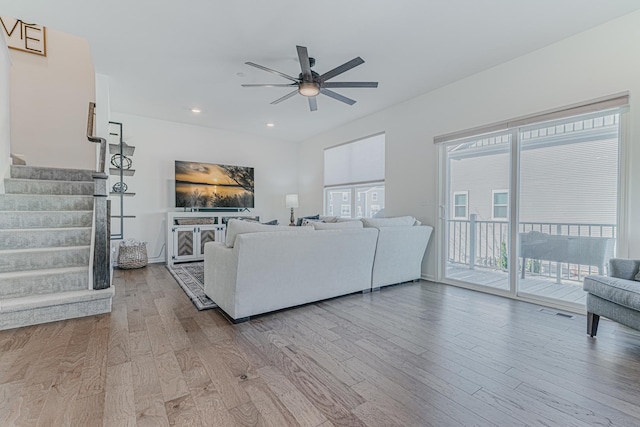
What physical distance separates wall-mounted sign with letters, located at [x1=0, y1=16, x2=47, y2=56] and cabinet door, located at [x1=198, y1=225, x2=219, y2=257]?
11.6 ft

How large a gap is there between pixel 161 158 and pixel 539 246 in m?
6.08

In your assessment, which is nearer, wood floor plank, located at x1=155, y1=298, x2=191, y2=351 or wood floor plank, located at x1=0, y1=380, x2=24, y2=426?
wood floor plank, located at x1=0, y1=380, x2=24, y2=426

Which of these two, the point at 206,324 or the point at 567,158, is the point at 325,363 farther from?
the point at 567,158

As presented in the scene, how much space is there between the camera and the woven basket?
4570 millimetres

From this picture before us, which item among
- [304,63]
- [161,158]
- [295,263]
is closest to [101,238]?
[295,263]

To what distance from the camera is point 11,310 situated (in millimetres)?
2289

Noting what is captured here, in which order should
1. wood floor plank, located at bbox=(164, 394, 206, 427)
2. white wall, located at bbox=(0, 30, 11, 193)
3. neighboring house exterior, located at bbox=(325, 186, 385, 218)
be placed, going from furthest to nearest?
neighboring house exterior, located at bbox=(325, 186, 385, 218) → white wall, located at bbox=(0, 30, 11, 193) → wood floor plank, located at bbox=(164, 394, 206, 427)

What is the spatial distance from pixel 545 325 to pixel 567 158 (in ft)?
5.72

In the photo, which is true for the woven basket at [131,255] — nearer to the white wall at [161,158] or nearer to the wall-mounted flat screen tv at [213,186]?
the white wall at [161,158]

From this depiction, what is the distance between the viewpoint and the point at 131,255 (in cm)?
461

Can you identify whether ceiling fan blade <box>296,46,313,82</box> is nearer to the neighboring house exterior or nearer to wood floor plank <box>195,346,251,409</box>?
wood floor plank <box>195,346,251,409</box>

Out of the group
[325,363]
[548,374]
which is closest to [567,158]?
[548,374]

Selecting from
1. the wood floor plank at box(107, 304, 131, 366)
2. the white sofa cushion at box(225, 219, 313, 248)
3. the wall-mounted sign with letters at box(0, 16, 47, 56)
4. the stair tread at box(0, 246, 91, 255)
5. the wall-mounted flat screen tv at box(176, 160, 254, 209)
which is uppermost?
the wall-mounted sign with letters at box(0, 16, 47, 56)

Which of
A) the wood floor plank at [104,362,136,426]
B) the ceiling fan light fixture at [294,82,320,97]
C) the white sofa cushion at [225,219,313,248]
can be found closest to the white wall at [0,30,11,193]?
the white sofa cushion at [225,219,313,248]
